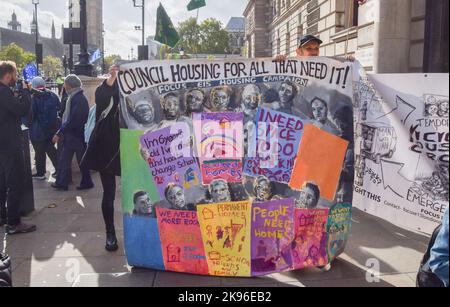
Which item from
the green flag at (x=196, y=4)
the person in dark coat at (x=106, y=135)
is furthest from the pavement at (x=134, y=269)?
the green flag at (x=196, y=4)

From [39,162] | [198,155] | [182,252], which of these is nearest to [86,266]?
[182,252]

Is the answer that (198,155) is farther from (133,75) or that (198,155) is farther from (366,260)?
(366,260)

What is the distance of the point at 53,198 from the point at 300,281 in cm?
478

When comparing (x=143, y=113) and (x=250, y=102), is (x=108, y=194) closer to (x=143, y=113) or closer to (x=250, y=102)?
(x=143, y=113)

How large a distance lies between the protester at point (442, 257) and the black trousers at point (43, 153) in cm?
761

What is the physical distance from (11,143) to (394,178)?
A: 4.15 m

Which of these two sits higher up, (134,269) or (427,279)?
(427,279)

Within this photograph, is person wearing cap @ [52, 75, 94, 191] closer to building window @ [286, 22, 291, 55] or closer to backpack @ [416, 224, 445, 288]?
backpack @ [416, 224, 445, 288]

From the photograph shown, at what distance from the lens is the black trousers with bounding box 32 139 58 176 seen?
8.48 meters

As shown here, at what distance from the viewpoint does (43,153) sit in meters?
8.61

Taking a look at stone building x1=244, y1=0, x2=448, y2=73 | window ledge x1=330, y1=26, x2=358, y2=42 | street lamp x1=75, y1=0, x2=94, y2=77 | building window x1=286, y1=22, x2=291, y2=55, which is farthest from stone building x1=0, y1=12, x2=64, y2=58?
window ledge x1=330, y1=26, x2=358, y2=42

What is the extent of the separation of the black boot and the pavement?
6 centimetres

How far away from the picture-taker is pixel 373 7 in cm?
980

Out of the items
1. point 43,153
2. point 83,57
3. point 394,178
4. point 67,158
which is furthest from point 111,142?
point 83,57
